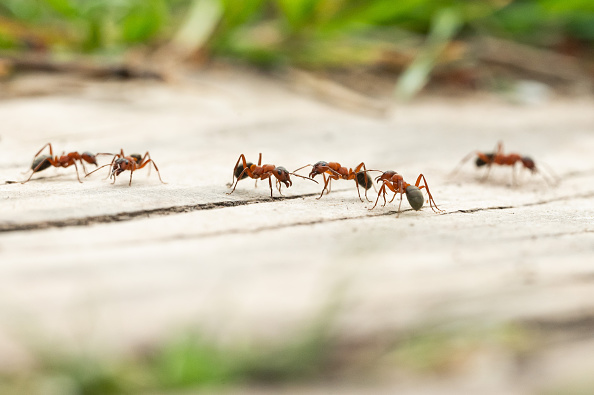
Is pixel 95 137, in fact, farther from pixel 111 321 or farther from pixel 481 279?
pixel 481 279

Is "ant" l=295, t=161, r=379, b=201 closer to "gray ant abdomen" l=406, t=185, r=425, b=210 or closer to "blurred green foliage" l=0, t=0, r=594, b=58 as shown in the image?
"gray ant abdomen" l=406, t=185, r=425, b=210

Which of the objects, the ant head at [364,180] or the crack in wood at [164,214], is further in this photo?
the ant head at [364,180]

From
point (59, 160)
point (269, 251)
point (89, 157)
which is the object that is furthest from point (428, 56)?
point (269, 251)

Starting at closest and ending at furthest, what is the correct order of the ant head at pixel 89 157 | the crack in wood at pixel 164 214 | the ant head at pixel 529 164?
1. the crack in wood at pixel 164 214
2. the ant head at pixel 89 157
3. the ant head at pixel 529 164

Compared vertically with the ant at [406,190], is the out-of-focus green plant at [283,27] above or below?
above

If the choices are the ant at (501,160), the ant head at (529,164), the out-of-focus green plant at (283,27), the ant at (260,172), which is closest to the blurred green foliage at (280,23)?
the out-of-focus green plant at (283,27)

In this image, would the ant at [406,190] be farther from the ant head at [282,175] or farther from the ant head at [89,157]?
the ant head at [89,157]

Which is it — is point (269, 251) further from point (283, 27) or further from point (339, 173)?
point (283, 27)

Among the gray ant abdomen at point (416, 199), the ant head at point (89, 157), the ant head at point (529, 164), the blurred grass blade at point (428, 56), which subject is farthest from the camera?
the blurred grass blade at point (428, 56)
